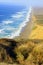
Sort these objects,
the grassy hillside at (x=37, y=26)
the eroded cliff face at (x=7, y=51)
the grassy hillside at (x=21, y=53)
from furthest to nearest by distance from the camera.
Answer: the grassy hillside at (x=37, y=26), the eroded cliff face at (x=7, y=51), the grassy hillside at (x=21, y=53)

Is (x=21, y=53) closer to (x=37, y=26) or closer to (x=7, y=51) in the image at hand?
(x=7, y=51)

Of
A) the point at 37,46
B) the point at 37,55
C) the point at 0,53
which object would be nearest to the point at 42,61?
the point at 37,55

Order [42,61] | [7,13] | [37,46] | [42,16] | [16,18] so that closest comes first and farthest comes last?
1. [42,61]
2. [37,46]
3. [42,16]
4. [16,18]
5. [7,13]

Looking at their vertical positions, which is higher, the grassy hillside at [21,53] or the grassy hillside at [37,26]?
the grassy hillside at [21,53]

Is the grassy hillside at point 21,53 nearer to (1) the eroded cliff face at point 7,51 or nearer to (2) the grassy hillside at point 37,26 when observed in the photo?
(1) the eroded cliff face at point 7,51

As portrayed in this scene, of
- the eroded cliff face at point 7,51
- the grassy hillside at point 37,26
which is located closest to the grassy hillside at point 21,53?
the eroded cliff face at point 7,51

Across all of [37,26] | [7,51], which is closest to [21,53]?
[7,51]

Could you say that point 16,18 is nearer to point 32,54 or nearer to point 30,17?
point 30,17

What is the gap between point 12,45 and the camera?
575 cm

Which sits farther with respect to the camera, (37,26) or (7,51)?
(37,26)

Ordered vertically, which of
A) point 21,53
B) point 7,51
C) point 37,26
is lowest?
point 37,26

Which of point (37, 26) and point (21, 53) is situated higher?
point (21, 53)

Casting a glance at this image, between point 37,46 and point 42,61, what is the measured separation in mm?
533

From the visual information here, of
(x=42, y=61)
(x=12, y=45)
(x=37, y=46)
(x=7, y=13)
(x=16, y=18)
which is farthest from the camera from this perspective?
(x=7, y=13)
